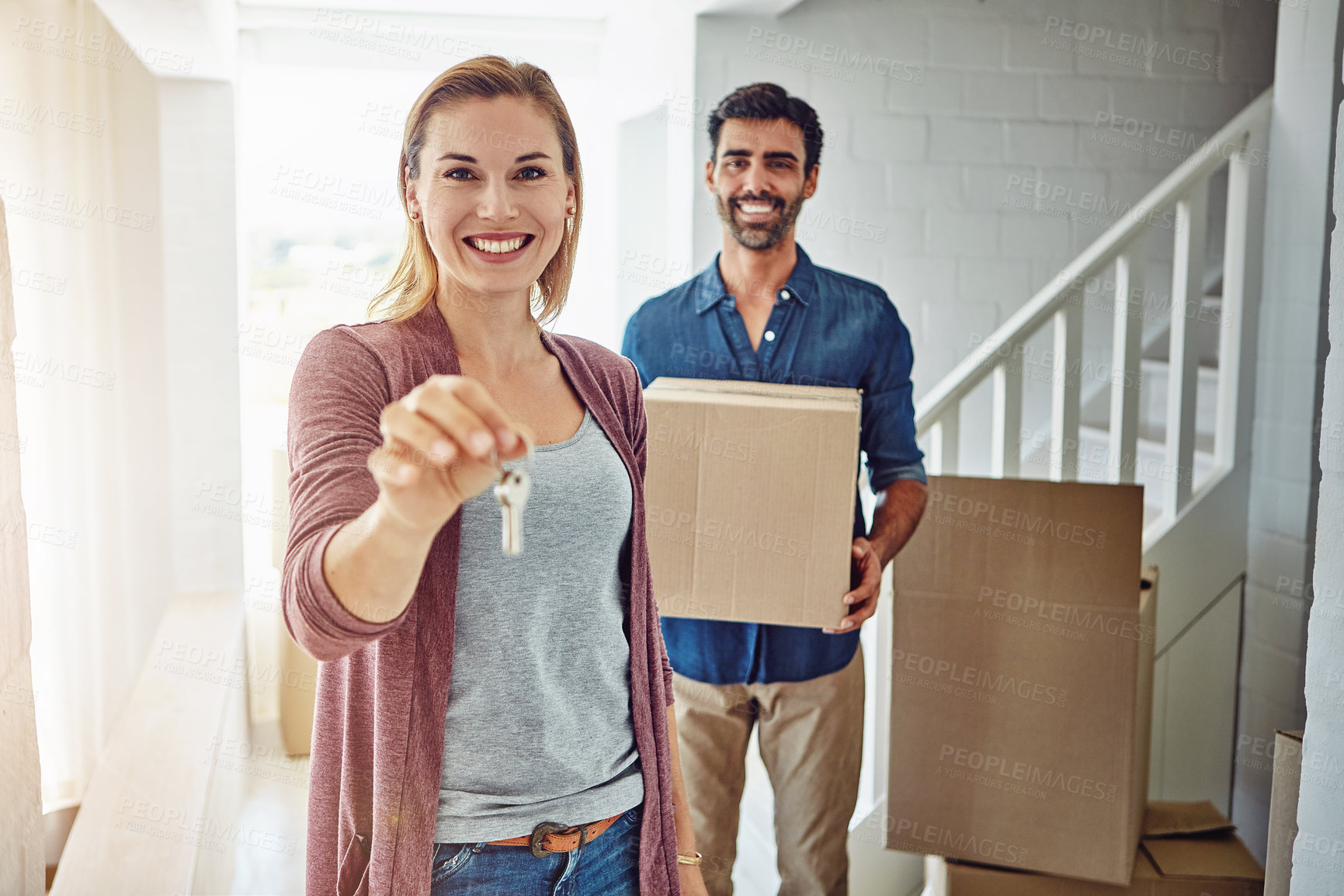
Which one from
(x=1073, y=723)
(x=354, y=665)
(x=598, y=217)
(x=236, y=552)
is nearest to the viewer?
(x=354, y=665)

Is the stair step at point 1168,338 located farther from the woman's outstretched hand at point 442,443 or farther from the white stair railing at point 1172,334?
the woman's outstretched hand at point 442,443

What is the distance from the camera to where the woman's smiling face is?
89 centimetres

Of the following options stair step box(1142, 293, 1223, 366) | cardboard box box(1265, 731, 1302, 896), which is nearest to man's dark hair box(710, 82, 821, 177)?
cardboard box box(1265, 731, 1302, 896)

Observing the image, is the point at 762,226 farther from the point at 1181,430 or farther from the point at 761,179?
the point at 1181,430

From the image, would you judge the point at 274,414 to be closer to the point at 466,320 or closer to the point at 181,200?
the point at 181,200

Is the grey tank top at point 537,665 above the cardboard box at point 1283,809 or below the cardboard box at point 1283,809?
above

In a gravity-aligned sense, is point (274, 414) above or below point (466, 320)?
below

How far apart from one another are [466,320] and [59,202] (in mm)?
1373

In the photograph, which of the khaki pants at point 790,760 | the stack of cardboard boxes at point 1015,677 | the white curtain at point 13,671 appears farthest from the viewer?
the khaki pants at point 790,760

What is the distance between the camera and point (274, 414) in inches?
128

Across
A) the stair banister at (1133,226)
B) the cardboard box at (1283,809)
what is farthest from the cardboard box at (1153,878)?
the stair banister at (1133,226)

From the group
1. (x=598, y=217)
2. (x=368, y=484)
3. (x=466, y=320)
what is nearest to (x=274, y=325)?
(x=598, y=217)

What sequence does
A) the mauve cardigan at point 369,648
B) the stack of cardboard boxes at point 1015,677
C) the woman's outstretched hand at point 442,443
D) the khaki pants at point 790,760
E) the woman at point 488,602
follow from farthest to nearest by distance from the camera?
the khaki pants at point 790,760, the stack of cardboard boxes at point 1015,677, the woman at point 488,602, the mauve cardigan at point 369,648, the woman's outstretched hand at point 442,443

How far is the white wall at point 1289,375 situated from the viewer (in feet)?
6.43
